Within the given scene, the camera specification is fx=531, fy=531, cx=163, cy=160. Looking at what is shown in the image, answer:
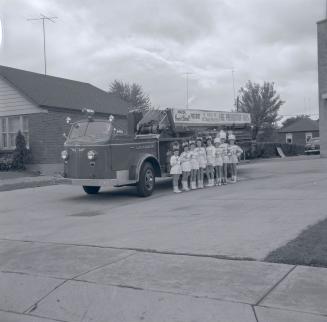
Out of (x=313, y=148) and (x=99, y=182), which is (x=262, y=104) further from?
(x=99, y=182)

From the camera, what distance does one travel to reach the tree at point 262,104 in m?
53.5

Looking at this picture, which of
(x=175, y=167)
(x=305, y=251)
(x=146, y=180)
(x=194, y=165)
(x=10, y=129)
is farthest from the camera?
(x=10, y=129)

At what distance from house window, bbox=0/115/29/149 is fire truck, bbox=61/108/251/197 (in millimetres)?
9212

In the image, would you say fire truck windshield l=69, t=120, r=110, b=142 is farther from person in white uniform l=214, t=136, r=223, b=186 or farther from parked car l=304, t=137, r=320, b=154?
parked car l=304, t=137, r=320, b=154

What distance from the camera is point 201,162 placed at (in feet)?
52.5

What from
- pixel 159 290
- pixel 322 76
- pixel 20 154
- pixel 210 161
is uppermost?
pixel 322 76

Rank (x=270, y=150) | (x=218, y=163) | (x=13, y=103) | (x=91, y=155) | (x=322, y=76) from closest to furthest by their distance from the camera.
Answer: (x=91, y=155)
(x=218, y=163)
(x=13, y=103)
(x=322, y=76)
(x=270, y=150)

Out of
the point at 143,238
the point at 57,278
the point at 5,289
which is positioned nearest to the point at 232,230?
the point at 143,238

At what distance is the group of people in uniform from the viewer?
15430 millimetres

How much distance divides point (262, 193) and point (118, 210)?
372 cm

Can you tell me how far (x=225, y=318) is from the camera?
15.8ft

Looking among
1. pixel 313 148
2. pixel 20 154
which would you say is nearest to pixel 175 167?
pixel 20 154

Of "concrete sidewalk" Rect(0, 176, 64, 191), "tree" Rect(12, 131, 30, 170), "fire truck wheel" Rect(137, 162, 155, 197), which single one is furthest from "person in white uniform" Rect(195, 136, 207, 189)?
"tree" Rect(12, 131, 30, 170)

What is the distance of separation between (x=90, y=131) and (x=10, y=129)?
37.4 feet
